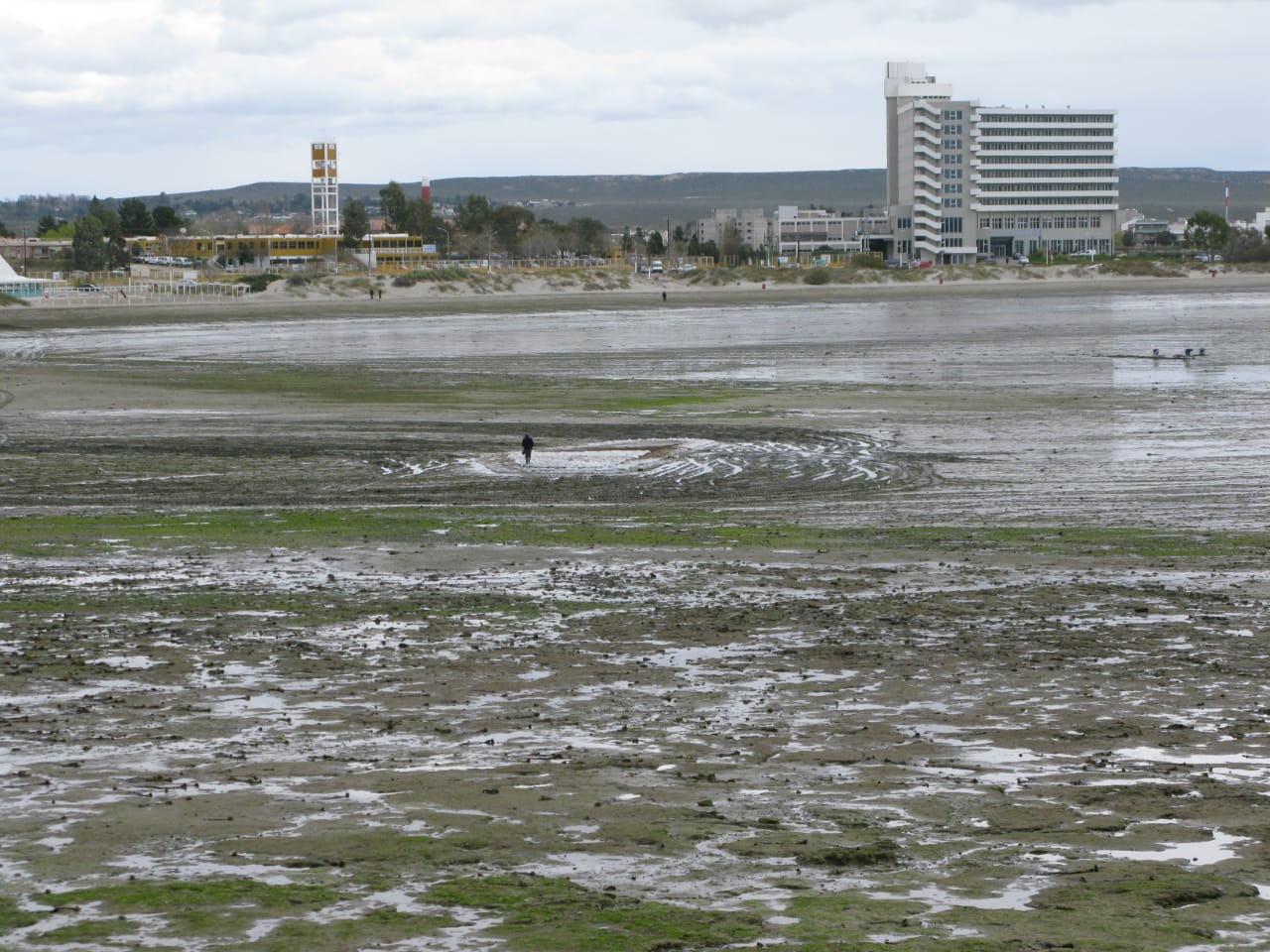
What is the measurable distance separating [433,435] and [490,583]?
56.9 feet

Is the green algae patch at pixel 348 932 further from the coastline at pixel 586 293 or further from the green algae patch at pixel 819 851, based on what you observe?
the coastline at pixel 586 293

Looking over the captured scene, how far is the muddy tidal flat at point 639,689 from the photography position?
942cm

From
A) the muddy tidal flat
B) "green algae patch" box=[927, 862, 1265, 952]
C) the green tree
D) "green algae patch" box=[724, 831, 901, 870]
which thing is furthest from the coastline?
"green algae patch" box=[927, 862, 1265, 952]

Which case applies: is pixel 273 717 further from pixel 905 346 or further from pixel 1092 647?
pixel 905 346

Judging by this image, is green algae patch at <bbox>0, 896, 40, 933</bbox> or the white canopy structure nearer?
green algae patch at <bbox>0, 896, 40, 933</bbox>

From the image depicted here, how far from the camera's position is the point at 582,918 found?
9102mm

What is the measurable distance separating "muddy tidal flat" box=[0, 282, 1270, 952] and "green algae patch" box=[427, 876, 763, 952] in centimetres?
3

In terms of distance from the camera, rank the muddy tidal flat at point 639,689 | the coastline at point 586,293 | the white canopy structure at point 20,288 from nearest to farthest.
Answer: the muddy tidal flat at point 639,689 < the coastline at point 586,293 < the white canopy structure at point 20,288

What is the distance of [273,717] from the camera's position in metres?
13.7

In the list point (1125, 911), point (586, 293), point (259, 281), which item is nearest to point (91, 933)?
point (1125, 911)

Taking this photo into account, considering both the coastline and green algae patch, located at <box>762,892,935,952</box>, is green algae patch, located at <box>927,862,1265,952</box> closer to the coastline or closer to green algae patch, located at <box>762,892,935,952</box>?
green algae patch, located at <box>762,892,935,952</box>

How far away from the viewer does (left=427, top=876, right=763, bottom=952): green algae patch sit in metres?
8.75

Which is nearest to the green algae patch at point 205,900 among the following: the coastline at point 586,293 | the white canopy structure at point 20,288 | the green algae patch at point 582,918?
the green algae patch at point 582,918

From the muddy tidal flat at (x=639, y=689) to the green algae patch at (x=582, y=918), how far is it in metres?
0.03
